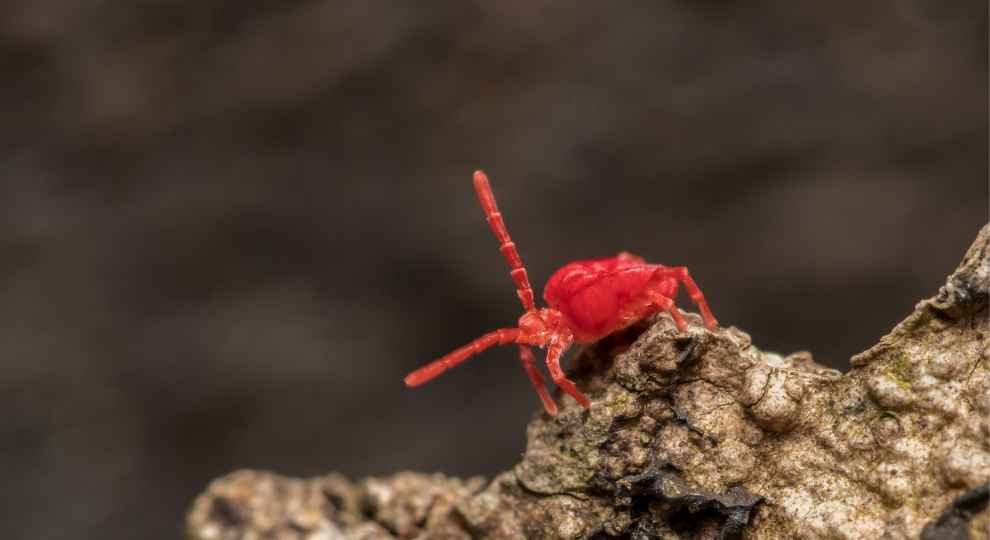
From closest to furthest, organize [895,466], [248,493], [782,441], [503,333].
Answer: [895,466] → [782,441] → [503,333] → [248,493]

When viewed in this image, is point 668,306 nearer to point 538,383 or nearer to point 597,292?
point 597,292

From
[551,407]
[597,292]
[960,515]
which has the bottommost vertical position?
[960,515]

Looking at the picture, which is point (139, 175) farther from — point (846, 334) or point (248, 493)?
point (846, 334)

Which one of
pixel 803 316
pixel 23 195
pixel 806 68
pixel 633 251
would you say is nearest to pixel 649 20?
pixel 806 68

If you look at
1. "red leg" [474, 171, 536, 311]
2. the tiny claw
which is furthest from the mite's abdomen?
the tiny claw

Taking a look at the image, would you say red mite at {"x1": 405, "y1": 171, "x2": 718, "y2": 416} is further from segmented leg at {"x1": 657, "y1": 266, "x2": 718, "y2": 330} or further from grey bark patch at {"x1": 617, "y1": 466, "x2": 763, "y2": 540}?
grey bark patch at {"x1": 617, "y1": 466, "x2": 763, "y2": 540}

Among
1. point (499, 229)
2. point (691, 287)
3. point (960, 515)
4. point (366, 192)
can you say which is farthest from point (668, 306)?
point (366, 192)
